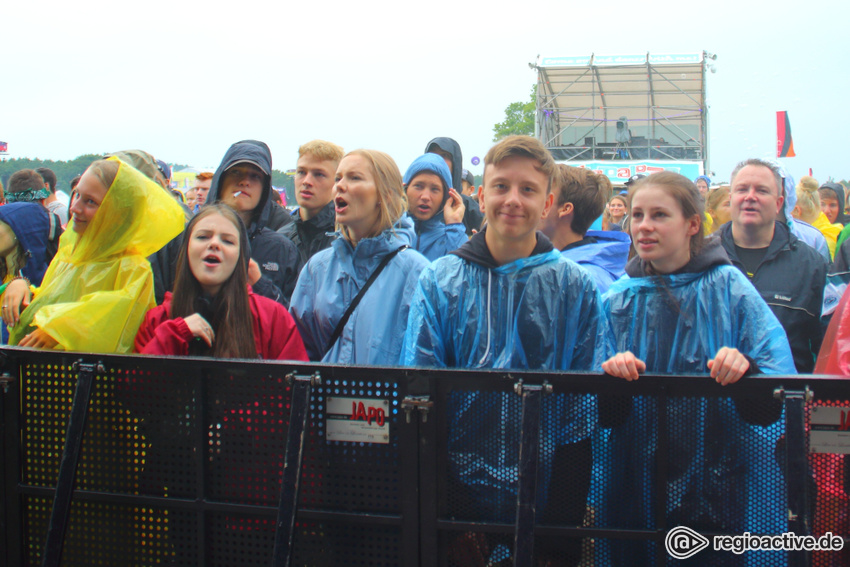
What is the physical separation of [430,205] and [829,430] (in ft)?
9.33

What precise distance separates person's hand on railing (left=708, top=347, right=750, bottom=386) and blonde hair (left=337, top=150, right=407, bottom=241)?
1594mm

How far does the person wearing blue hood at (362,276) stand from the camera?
266 cm

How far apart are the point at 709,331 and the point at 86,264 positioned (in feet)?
7.69

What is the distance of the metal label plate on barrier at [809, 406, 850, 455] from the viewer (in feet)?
5.41

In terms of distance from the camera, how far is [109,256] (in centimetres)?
255

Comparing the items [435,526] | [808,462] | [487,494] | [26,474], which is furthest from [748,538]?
[26,474]

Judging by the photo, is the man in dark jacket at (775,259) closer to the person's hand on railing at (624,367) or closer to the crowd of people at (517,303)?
the crowd of people at (517,303)

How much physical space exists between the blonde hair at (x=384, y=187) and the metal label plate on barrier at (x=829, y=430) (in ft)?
5.90

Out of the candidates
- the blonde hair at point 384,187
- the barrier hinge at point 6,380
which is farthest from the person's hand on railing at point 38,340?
the blonde hair at point 384,187

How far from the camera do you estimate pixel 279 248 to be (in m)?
3.54

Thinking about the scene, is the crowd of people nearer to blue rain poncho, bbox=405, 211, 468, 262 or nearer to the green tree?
blue rain poncho, bbox=405, 211, 468, 262

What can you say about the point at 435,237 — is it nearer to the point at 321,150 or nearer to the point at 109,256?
the point at 321,150

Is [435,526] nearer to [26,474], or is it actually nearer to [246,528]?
[246,528]

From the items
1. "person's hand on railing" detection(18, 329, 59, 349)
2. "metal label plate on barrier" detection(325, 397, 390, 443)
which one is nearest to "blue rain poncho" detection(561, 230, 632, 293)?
"metal label plate on barrier" detection(325, 397, 390, 443)
